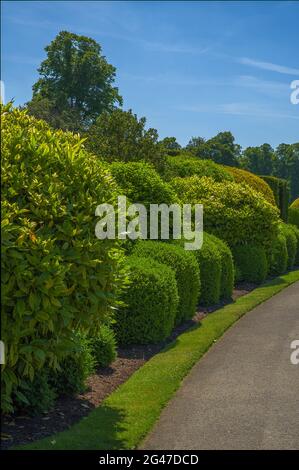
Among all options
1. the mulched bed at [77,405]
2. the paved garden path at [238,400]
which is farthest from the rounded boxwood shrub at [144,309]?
the paved garden path at [238,400]

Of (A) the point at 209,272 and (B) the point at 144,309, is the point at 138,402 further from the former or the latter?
(A) the point at 209,272

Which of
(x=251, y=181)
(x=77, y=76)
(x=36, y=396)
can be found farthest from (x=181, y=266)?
(x=77, y=76)

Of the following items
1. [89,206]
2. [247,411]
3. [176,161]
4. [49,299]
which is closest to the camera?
[49,299]

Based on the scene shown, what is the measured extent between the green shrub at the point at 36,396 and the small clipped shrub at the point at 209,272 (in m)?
8.14

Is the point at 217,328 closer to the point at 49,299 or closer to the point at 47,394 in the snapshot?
the point at 47,394

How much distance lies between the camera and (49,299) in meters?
7.16

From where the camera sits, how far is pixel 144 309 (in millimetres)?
11648

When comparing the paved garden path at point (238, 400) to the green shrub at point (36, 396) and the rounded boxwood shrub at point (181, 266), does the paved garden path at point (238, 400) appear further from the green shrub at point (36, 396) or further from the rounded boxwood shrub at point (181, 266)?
the green shrub at point (36, 396)

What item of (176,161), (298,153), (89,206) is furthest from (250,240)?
(298,153)

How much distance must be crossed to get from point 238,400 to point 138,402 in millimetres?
1337

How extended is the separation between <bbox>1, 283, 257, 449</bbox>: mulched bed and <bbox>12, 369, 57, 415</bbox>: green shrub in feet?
0.35

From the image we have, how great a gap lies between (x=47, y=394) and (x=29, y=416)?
1.08 feet

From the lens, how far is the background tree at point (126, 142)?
21.9 m

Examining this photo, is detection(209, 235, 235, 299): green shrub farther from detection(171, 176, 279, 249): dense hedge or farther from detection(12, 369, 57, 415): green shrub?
detection(12, 369, 57, 415): green shrub
